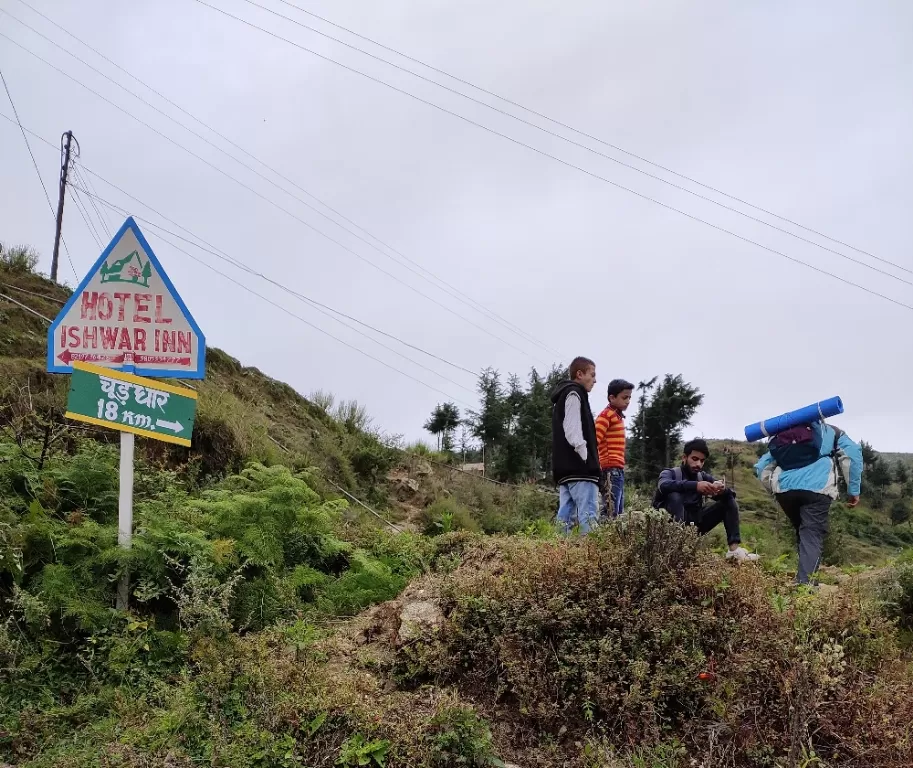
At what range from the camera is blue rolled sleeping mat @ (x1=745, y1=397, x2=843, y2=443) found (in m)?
6.23

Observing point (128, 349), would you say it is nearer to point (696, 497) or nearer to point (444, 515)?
point (696, 497)

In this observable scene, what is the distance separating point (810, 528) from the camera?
631 centimetres

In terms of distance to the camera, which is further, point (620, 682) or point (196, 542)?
point (196, 542)

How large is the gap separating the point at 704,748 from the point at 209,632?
286cm

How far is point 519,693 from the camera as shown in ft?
12.6

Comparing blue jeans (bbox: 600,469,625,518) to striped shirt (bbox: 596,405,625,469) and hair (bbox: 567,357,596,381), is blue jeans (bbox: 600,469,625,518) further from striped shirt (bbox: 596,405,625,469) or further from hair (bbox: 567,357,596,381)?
hair (bbox: 567,357,596,381)

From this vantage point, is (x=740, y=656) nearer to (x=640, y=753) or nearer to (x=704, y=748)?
(x=704, y=748)

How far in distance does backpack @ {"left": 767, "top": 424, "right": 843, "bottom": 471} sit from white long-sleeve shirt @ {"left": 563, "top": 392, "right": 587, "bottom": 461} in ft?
6.42

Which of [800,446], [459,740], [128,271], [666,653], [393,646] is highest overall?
[128,271]

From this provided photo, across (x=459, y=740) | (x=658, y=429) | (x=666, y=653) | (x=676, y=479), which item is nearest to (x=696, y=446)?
(x=676, y=479)

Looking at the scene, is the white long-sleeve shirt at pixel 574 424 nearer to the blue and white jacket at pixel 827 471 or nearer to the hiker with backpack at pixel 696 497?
the hiker with backpack at pixel 696 497

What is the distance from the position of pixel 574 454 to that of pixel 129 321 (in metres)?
3.82

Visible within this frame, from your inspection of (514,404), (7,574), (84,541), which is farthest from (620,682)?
(514,404)

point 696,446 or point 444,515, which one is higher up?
point 696,446
